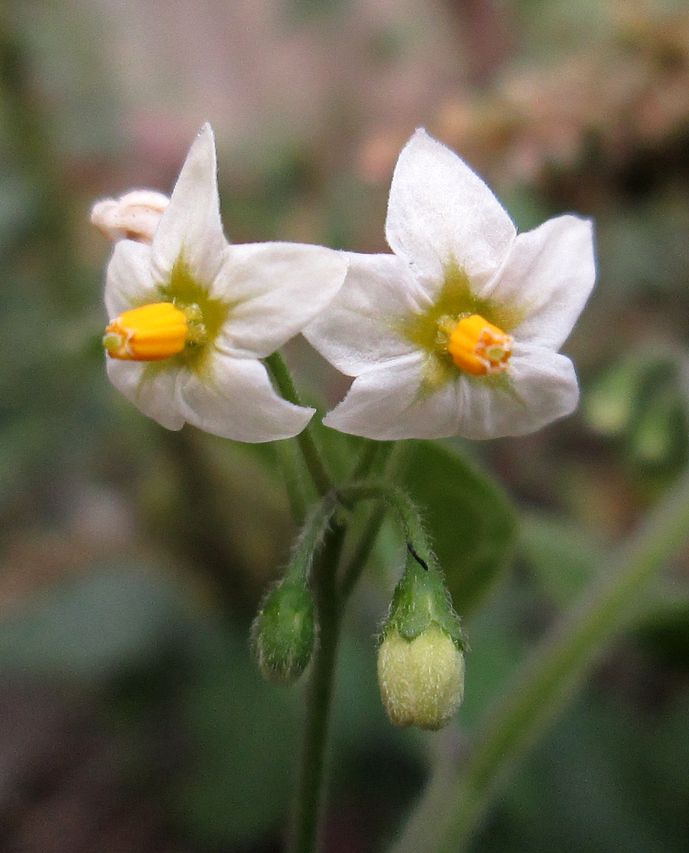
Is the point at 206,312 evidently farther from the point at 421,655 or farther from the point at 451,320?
the point at 421,655

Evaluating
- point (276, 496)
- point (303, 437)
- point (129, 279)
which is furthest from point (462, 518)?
point (276, 496)

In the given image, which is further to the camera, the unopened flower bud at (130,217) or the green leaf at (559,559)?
the green leaf at (559,559)

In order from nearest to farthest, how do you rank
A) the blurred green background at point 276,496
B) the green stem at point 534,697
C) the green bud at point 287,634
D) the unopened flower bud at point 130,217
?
the green bud at point 287,634
the unopened flower bud at point 130,217
the green stem at point 534,697
the blurred green background at point 276,496

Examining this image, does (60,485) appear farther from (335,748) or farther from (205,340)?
(205,340)

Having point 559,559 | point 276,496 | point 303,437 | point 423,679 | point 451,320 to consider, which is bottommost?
point 276,496

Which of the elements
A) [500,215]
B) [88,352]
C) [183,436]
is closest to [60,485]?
[183,436]

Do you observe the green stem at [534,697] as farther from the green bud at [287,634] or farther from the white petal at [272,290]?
the white petal at [272,290]

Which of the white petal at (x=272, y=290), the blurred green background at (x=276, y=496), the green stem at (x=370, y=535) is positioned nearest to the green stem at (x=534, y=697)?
the blurred green background at (x=276, y=496)
